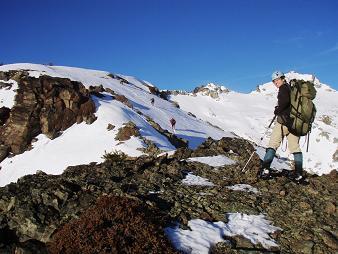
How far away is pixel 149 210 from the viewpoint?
8.30 metres

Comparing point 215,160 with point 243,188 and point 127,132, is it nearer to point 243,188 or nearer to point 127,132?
point 243,188

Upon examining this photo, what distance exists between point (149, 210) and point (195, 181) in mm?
3894

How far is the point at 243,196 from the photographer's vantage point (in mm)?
10562

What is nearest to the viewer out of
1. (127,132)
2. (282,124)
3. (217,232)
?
(217,232)

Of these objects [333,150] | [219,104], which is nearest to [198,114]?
[219,104]

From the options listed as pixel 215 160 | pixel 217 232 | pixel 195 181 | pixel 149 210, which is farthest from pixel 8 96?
pixel 217 232

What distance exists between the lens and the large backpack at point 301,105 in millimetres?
10336

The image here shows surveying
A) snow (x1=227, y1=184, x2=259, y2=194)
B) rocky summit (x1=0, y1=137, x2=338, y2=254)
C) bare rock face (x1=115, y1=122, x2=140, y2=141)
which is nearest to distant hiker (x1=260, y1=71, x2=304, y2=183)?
snow (x1=227, y1=184, x2=259, y2=194)

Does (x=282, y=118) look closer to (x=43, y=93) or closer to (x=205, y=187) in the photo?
(x=205, y=187)

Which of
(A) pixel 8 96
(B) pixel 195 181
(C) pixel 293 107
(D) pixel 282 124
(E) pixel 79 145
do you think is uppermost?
(A) pixel 8 96

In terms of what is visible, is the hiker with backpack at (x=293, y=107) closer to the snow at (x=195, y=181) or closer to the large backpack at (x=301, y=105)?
the large backpack at (x=301, y=105)

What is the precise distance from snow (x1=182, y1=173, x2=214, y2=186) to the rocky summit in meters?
0.19

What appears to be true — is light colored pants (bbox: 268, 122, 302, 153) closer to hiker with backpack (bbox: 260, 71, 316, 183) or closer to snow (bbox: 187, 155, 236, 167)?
hiker with backpack (bbox: 260, 71, 316, 183)

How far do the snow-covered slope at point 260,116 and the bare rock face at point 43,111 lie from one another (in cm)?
3640
